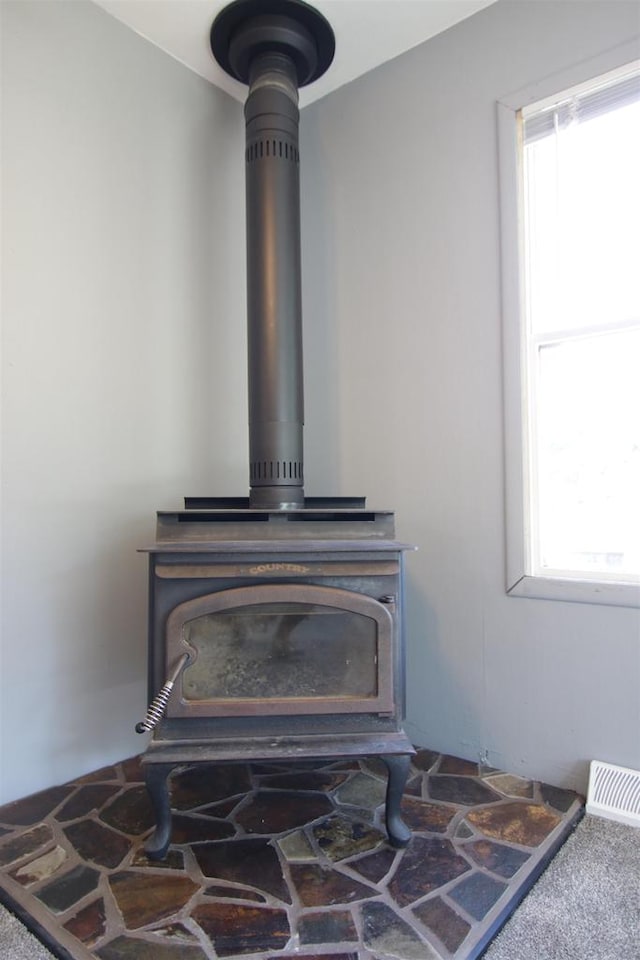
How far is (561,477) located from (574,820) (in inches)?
36.4

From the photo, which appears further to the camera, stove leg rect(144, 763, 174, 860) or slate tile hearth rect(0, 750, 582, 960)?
stove leg rect(144, 763, 174, 860)

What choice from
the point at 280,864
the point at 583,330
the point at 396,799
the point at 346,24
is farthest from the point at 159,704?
the point at 346,24

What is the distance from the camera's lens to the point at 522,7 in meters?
1.79

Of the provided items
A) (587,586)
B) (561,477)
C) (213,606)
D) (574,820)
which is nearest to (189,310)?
(213,606)

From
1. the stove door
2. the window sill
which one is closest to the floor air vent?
the window sill

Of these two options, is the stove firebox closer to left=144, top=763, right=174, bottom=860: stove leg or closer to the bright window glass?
left=144, top=763, right=174, bottom=860: stove leg

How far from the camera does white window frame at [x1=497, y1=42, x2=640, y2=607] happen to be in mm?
1746

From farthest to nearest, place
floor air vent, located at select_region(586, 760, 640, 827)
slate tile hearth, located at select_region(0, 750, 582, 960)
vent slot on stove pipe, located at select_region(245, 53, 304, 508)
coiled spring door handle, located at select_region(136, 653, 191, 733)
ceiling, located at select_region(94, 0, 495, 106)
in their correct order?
1. ceiling, located at select_region(94, 0, 495, 106)
2. vent slot on stove pipe, located at select_region(245, 53, 304, 508)
3. floor air vent, located at select_region(586, 760, 640, 827)
4. coiled spring door handle, located at select_region(136, 653, 191, 733)
5. slate tile hearth, located at select_region(0, 750, 582, 960)

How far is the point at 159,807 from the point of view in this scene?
1.33 metres

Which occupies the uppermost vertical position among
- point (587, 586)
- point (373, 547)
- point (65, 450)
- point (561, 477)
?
point (65, 450)

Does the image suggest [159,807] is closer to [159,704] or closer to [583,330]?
[159,704]

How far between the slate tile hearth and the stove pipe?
84 centimetres

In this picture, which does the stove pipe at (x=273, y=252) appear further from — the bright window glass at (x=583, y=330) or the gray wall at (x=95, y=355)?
the bright window glass at (x=583, y=330)

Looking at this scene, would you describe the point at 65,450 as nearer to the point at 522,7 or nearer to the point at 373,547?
the point at 373,547
